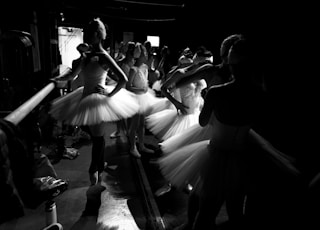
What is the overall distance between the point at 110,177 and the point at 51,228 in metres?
1.55

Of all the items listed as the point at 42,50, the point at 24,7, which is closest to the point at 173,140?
the point at 24,7

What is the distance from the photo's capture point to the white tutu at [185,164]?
1.70 m

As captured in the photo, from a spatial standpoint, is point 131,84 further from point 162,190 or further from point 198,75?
point 198,75

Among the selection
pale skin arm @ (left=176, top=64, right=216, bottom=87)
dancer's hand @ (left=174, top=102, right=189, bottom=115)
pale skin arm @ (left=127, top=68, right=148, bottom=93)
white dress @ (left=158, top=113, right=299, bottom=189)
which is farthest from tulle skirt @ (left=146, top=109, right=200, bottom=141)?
white dress @ (left=158, top=113, right=299, bottom=189)

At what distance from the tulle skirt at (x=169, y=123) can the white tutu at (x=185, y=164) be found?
2.78 feet

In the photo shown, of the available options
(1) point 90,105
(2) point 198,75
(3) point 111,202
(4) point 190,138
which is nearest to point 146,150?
(3) point 111,202

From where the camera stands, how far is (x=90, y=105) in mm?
2617

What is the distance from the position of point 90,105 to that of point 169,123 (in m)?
0.92

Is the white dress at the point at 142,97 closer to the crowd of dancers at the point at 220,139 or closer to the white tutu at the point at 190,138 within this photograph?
the crowd of dancers at the point at 220,139

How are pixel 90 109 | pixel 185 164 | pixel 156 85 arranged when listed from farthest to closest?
pixel 156 85
pixel 90 109
pixel 185 164

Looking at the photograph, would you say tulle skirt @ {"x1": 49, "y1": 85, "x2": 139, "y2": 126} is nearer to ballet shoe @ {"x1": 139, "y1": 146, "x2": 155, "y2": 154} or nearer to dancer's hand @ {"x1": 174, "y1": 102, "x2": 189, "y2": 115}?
dancer's hand @ {"x1": 174, "y1": 102, "x2": 189, "y2": 115}

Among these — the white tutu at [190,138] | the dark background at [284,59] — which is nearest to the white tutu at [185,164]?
the white tutu at [190,138]

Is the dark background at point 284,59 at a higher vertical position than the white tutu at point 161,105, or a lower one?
higher

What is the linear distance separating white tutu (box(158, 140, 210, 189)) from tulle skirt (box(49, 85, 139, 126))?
3.09 feet
